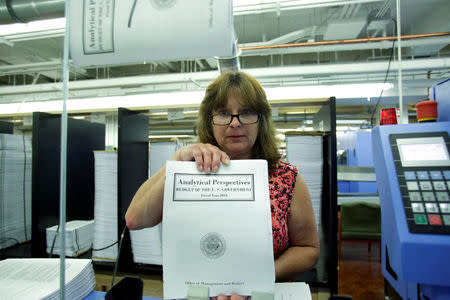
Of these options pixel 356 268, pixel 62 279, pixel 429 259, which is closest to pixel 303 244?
pixel 429 259

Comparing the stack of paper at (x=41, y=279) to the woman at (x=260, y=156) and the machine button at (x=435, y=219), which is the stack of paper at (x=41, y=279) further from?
the machine button at (x=435, y=219)

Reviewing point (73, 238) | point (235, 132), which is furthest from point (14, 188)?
point (235, 132)

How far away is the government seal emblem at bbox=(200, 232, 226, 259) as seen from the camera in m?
0.49

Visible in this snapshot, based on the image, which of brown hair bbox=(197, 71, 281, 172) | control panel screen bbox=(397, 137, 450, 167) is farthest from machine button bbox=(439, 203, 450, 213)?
brown hair bbox=(197, 71, 281, 172)

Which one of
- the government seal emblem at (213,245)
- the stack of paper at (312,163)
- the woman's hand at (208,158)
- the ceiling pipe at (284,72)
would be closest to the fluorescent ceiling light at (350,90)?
the ceiling pipe at (284,72)

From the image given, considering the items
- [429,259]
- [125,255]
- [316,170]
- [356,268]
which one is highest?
[316,170]

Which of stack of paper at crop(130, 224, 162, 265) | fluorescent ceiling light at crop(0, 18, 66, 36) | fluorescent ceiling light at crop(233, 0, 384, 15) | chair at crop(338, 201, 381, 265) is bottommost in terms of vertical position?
chair at crop(338, 201, 381, 265)

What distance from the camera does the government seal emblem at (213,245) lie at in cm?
49

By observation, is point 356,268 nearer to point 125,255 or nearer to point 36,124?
point 125,255

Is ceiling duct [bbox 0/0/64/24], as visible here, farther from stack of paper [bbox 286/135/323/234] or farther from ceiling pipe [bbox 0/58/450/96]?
ceiling pipe [bbox 0/58/450/96]

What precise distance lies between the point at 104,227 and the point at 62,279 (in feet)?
3.29

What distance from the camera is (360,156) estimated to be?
526 centimetres

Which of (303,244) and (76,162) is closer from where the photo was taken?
(303,244)

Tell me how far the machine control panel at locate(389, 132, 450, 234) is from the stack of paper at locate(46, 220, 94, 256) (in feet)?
5.07
